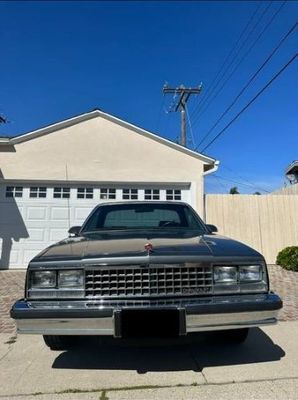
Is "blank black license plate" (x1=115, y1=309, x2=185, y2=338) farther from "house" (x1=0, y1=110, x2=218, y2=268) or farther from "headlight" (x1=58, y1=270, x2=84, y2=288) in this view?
"house" (x1=0, y1=110, x2=218, y2=268)

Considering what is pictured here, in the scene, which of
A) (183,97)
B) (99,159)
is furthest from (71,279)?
(183,97)

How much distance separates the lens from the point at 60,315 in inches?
114

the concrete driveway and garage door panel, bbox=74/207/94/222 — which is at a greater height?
garage door panel, bbox=74/207/94/222

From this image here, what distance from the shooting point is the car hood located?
121 inches

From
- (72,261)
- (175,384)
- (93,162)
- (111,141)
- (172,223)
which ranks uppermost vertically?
(111,141)

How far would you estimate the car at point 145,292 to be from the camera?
9.37 feet

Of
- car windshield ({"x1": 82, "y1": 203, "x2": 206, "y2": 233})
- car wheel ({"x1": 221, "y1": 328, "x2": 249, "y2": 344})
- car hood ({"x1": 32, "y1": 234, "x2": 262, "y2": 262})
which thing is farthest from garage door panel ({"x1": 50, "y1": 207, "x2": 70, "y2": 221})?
car wheel ({"x1": 221, "y1": 328, "x2": 249, "y2": 344})

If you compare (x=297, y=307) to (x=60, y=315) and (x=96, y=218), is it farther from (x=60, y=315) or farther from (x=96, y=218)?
(x=60, y=315)

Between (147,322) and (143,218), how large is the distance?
2.22 m

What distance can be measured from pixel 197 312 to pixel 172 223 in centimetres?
198

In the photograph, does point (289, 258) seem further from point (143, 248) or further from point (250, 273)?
point (143, 248)

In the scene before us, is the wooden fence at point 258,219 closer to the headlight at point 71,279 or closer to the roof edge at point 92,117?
the roof edge at point 92,117

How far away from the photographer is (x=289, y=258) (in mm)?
10234

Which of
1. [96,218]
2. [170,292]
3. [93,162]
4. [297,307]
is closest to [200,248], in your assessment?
[170,292]
